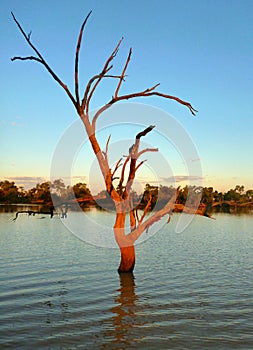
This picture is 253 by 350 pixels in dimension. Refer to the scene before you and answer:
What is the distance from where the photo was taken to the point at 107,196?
55.0 ft

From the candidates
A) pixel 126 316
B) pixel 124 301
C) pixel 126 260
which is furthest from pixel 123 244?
pixel 126 316

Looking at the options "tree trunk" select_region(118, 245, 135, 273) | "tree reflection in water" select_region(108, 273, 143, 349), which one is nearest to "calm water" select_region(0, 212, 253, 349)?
"tree reflection in water" select_region(108, 273, 143, 349)

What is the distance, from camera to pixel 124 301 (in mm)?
12297

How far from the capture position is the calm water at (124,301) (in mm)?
9102

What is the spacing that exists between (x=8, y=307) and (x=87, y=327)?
2.69 m

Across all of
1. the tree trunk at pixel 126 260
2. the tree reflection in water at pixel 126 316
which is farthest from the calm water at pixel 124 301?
the tree trunk at pixel 126 260

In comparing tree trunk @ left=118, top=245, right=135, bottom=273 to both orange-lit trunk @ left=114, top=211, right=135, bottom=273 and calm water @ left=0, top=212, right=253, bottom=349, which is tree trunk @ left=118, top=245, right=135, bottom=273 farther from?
calm water @ left=0, top=212, right=253, bottom=349

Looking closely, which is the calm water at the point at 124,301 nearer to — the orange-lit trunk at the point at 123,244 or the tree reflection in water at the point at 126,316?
the tree reflection in water at the point at 126,316

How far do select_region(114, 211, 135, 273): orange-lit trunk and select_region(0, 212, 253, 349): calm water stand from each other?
1.52 feet

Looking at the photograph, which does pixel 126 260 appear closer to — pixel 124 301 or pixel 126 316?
pixel 124 301

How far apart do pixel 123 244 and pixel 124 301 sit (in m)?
3.86

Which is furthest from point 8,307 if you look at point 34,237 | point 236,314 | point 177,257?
point 34,237

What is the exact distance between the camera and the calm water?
9.10 metres

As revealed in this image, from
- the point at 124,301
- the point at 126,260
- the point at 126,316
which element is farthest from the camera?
the point at 126,260
